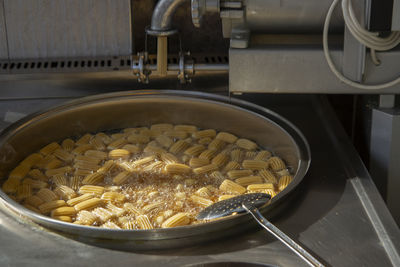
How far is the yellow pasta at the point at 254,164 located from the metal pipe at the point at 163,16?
0.41 m

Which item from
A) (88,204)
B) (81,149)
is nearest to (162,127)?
(81,149)

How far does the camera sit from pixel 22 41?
1.85m

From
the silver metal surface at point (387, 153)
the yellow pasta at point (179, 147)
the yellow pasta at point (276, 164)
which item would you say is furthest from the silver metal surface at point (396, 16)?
Result: the yellow pasta at point (179, 147)

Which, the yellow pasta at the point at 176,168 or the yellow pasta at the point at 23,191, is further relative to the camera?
the yellow pasta at the point at 176,168

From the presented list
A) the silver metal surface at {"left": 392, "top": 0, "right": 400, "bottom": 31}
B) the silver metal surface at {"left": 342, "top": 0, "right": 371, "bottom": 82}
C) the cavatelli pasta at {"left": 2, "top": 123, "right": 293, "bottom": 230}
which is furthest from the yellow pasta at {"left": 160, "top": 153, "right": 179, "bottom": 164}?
the silver metal surface at {"left": 392, "top": 0, "right": 400, "bottom": 31}

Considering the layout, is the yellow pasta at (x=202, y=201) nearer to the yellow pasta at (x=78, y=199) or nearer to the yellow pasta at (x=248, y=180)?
the yellow pasta at (x=248, y=180)

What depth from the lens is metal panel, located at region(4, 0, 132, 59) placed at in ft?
5.96

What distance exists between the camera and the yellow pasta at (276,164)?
1.48 m

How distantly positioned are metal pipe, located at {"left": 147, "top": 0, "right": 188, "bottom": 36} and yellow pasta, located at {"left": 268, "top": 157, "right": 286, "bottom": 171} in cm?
45

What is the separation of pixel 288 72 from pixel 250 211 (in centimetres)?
42

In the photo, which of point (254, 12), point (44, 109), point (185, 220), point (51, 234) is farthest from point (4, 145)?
point (254, 12)

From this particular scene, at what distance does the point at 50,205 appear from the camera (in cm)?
132

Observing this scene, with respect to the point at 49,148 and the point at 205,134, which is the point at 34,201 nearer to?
the point at 49,148

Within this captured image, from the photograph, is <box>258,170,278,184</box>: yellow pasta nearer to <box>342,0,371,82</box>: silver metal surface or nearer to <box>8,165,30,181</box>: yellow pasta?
<box>342,0,371,82</box>: silver metal surface
